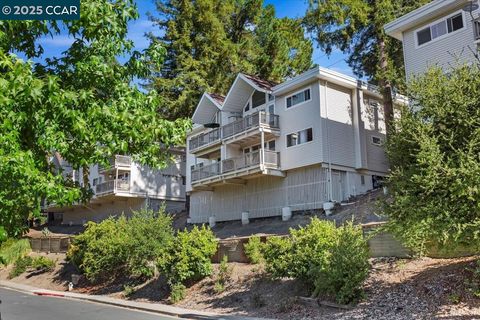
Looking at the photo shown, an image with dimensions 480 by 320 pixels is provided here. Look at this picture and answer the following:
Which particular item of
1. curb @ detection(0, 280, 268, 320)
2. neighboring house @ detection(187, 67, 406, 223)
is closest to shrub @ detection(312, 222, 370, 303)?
curb @ detection(0, 280, 268, 320)

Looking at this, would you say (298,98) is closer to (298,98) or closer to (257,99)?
(298,98)

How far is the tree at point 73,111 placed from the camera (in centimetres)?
505

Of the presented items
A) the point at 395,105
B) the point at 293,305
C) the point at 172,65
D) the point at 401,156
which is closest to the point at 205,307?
the point at 293,305

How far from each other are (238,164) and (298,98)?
595cm

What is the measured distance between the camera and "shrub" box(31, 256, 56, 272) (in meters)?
31.8

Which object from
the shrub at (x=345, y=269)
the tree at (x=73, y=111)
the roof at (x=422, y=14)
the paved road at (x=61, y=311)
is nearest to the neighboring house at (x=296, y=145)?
the roof at (x=422, y=14)

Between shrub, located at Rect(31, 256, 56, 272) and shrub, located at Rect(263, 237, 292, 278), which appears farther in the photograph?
shrub, located at Rect(31, 256, 56, 272)

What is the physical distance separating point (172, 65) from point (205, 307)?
32002 mm

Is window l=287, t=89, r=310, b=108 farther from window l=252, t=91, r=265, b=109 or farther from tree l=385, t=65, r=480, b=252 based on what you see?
tree l=385, t=65, r=480, b=252

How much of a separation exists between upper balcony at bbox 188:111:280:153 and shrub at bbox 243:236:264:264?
12.3m

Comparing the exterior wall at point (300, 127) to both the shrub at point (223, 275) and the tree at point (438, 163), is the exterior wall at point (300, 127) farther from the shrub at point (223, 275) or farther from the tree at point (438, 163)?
the tree at point (438, 163)

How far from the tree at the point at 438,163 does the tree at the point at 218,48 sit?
1219 inches

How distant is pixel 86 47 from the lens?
21.1 feet

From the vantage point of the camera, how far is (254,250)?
1956 cm
